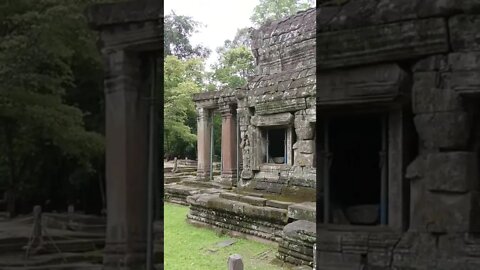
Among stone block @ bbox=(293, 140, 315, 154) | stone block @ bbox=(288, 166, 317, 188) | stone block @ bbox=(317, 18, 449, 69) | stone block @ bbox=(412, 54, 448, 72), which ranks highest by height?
stone block @ bbox=(317, 18, 449, 69)

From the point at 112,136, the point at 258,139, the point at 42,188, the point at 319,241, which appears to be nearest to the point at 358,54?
the point at 258,139

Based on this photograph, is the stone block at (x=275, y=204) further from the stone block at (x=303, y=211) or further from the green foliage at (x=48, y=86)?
the green foliage at (x=48, y=86)

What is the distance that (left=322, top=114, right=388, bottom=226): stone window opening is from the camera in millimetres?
1199

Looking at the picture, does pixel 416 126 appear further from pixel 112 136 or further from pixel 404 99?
pixel 112 136

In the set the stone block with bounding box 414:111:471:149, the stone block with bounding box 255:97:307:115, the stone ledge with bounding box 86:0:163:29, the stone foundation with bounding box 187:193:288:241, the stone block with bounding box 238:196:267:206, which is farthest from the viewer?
the stone block with bounding box 238:196:267:206

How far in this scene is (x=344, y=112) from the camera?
121cm

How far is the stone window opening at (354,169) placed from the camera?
47.2 inches

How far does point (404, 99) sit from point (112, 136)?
32.9 inches

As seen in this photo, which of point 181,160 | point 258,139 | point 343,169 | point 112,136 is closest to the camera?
point 112,136

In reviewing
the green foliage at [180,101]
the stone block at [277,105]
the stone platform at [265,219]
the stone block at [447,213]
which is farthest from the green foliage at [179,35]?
the stone block at [447,213]

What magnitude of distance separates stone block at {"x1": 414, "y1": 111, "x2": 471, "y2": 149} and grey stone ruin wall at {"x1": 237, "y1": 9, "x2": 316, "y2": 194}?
1.05 feet

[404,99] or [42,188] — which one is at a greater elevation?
[404,99]

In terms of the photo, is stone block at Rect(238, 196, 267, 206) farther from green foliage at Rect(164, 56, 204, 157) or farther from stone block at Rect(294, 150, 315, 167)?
green foliage at Rect(164, 56, 204, 157)

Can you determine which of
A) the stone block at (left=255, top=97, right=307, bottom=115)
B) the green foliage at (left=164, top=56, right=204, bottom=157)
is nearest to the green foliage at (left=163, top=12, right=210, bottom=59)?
the green foliage at (left=164, top=56, right=204, bottom=157)
